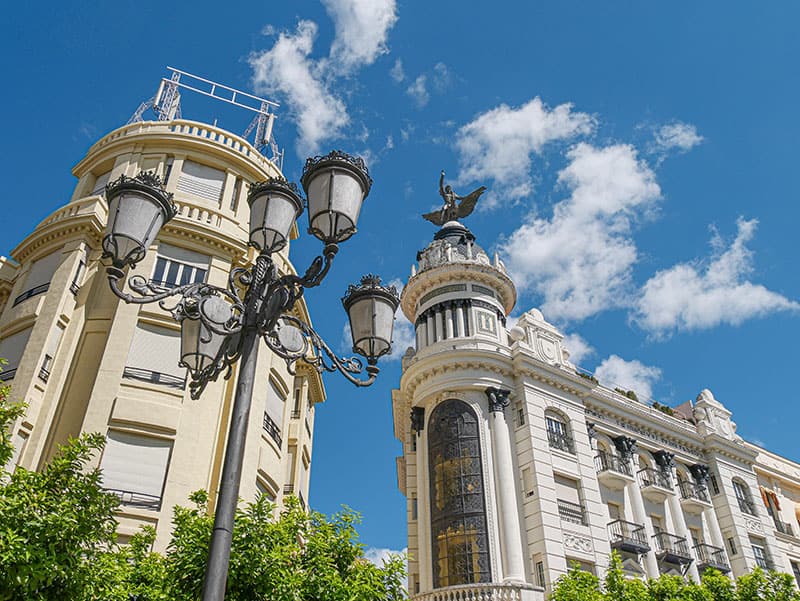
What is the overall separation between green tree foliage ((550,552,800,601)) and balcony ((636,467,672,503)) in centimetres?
732

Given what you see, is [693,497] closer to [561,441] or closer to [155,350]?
[561,441]

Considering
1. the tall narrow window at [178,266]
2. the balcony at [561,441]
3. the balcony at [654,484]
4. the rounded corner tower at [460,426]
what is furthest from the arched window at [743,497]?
the tall narrow window at [178,266]

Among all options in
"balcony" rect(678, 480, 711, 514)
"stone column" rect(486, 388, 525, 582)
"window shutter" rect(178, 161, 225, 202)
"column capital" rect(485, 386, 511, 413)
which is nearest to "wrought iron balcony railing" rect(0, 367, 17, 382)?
"window shutter" rect(178, 161, 225, 202)

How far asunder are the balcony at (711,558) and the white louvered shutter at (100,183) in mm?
26748

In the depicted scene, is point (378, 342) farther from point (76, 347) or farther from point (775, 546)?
point (775, 546)

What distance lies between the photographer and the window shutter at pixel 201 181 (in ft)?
72.8

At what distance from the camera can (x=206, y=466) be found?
17.4 meters

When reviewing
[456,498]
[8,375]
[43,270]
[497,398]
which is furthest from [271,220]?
[497,398]

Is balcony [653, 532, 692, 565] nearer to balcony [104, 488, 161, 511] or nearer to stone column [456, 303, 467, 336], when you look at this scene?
stone column [456, 303, 467, 336]

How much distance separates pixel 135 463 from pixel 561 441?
15887 millimetres

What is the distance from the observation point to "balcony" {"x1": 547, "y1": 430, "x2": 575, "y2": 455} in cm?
2570

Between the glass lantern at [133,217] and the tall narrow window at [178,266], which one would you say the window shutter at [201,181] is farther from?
the glass lantern at [133,217]

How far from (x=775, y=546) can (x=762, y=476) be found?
16.6 feet

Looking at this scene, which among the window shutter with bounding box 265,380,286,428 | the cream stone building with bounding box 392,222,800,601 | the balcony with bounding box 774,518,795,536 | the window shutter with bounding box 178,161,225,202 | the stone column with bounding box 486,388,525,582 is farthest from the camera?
the balcony with bounding box 774,518,795,536
